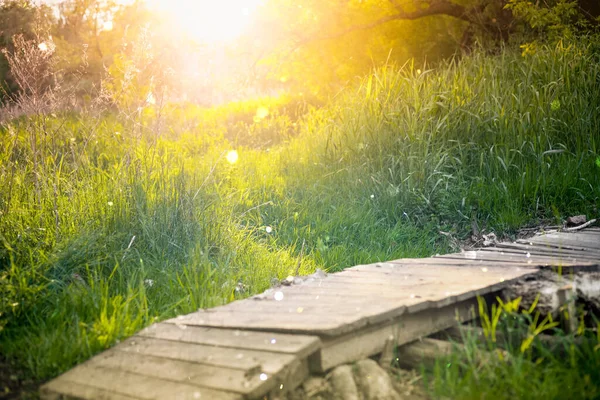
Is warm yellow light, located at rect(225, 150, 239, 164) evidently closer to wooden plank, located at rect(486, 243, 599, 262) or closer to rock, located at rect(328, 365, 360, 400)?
wooden plank, located at rect(486, 243, 599, 262)

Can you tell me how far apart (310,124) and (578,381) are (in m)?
7.39

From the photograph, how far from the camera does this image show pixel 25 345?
276 cm

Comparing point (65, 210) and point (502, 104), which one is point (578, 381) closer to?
point (65, 210)

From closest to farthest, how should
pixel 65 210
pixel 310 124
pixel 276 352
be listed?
pixel 276 352, pixel 65 210, pixel 310 124

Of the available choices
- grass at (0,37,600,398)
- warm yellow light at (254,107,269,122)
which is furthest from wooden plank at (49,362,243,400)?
warm yellow light at (254,107,269,122)

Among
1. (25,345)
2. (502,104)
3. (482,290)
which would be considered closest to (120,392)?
(25,345)

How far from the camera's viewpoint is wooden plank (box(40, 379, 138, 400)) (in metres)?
2.12

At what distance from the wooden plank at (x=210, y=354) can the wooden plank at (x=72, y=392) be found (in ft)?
1.00

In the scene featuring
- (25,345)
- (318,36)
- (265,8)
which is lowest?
(25,345)

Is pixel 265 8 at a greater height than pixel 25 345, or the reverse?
pixel 265 8

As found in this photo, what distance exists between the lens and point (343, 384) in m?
2.35

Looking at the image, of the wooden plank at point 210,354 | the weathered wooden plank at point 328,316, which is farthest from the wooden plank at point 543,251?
the wooden plank at point 210,354

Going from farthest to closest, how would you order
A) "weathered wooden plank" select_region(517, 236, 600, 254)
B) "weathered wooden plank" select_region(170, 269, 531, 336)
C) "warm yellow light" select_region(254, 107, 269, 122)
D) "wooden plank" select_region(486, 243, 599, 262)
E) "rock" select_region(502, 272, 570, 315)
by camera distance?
"warm yellow light" select_region(254, 107, 269, 122)
"weathered wooden plank" select_region(517, 236, 600, 254)
"wooden plank" select_region(486, 243, 599, 262)
"rock" select_region(502, 272, 570, 315)
"weathered wooden plank" select_region(170, 269, 531, 336)

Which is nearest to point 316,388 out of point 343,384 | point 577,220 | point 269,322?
point 343,384
